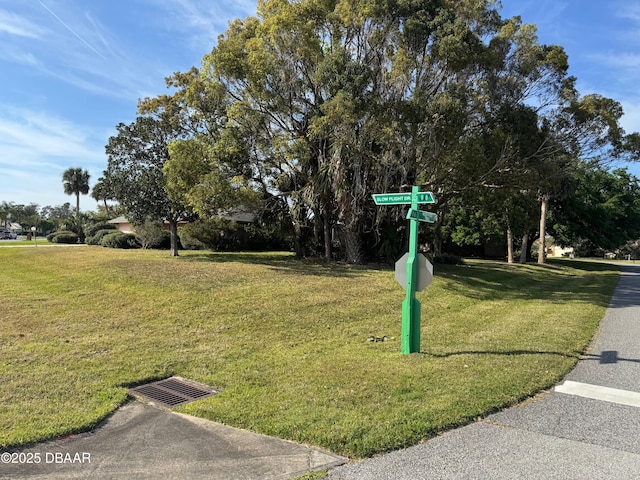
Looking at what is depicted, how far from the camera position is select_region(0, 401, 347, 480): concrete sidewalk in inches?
140

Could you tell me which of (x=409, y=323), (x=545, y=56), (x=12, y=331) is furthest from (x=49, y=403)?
(x=545, y=56)

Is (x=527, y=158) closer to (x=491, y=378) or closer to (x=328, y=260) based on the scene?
(x=328, y=260)

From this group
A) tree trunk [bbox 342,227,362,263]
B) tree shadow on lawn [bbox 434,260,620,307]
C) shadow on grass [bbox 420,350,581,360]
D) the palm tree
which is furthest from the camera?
the palm tree

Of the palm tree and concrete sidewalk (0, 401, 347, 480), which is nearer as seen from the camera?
concrete sidewalk (0, 401, 347, 480)

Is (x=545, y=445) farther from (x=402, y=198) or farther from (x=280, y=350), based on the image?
(x=280, y=350)

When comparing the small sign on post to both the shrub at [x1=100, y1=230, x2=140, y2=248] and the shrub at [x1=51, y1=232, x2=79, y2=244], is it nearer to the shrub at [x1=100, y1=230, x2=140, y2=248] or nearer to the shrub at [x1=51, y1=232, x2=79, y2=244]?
the shrub at [x1=100, y1=230, x2=140, y2=248]

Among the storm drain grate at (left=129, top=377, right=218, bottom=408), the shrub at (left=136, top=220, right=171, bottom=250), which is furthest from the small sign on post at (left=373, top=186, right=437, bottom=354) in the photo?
the shrub at (left=136, top=220, right=171, bottom=250)

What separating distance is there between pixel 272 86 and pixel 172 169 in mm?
4656

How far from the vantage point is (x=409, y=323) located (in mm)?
7059

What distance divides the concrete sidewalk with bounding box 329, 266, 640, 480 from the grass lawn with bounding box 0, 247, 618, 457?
24 centimetres

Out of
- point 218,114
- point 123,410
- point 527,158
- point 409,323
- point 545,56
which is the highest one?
point 545,56

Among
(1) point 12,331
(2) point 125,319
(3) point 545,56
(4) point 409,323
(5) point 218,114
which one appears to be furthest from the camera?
(5) point 218,114

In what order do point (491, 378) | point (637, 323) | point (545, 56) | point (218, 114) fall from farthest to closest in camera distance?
point (218, 114) < point (545, 56) < point (637, 323) < point (491, 378)

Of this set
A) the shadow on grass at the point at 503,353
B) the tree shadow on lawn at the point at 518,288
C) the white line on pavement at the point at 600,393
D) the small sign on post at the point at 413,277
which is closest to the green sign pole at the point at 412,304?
the small sign on post at the point at 413,277
